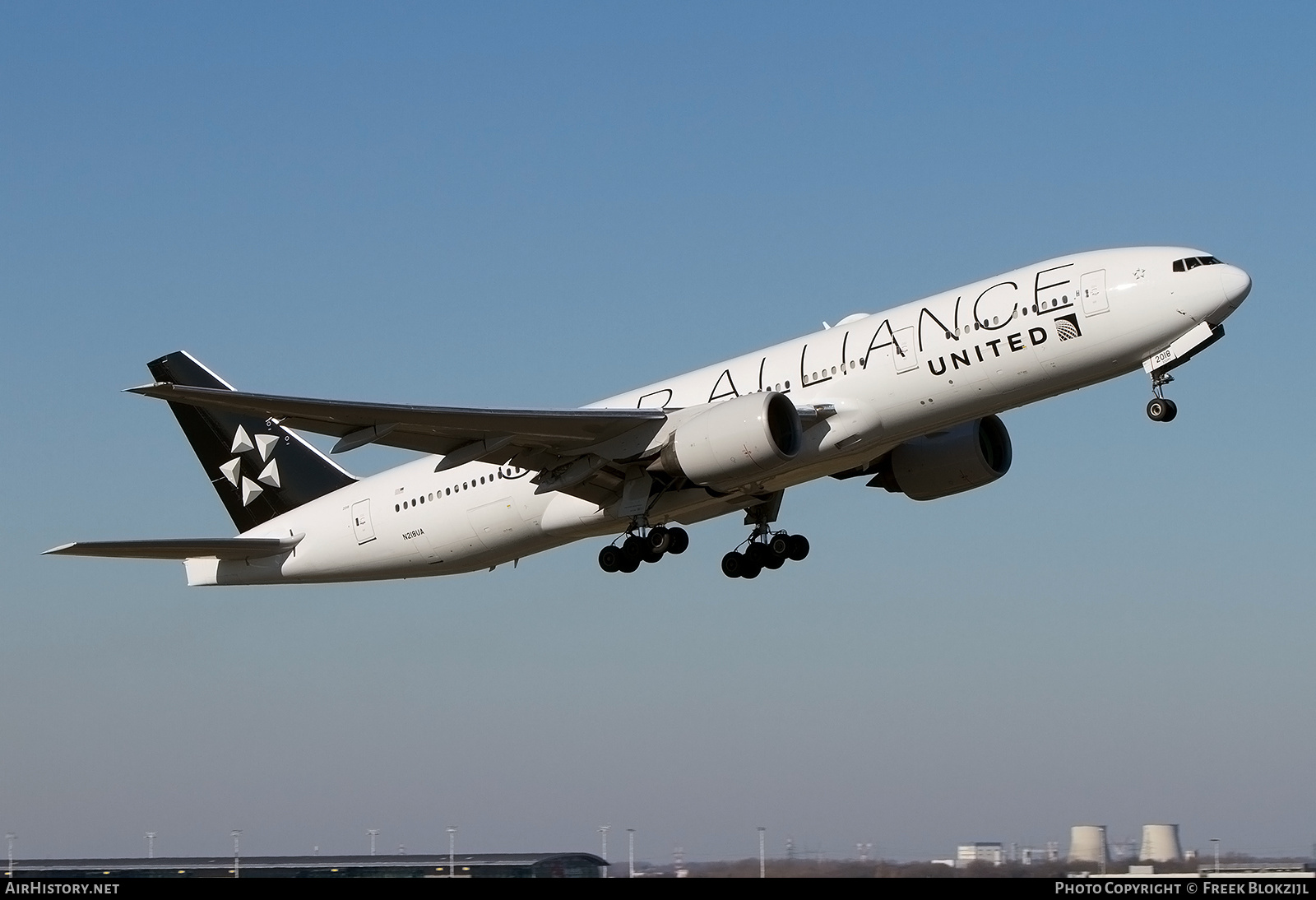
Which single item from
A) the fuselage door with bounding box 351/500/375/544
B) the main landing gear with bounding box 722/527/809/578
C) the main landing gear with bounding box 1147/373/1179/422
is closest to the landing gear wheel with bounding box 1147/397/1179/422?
the main landing gear with bounding box 1147/373/1179/422

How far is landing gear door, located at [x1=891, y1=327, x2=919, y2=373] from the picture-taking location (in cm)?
3341

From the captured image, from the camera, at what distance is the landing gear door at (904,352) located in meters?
33.4

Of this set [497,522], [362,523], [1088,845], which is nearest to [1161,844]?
[1088,845]

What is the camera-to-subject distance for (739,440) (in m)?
33.4

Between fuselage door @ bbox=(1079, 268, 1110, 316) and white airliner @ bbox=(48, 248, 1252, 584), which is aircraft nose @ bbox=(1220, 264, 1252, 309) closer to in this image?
white airliner @ bbox=(48, 248, 1252, 584)

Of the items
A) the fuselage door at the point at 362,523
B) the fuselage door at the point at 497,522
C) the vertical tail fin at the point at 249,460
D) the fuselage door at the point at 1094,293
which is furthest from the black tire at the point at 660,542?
the fuselage door at the point at 1094,293

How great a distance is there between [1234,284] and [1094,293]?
2.57 m

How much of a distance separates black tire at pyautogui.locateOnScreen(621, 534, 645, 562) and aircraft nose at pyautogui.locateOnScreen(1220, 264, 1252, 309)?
13171 millimetres

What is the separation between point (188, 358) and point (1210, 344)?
2626 cm

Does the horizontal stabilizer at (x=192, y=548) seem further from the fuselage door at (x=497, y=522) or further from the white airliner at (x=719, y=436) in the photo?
the fuselage door at (x=497, y=522)

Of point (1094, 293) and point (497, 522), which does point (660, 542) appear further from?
point (1094, 293)

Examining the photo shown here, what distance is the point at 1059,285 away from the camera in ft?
107
